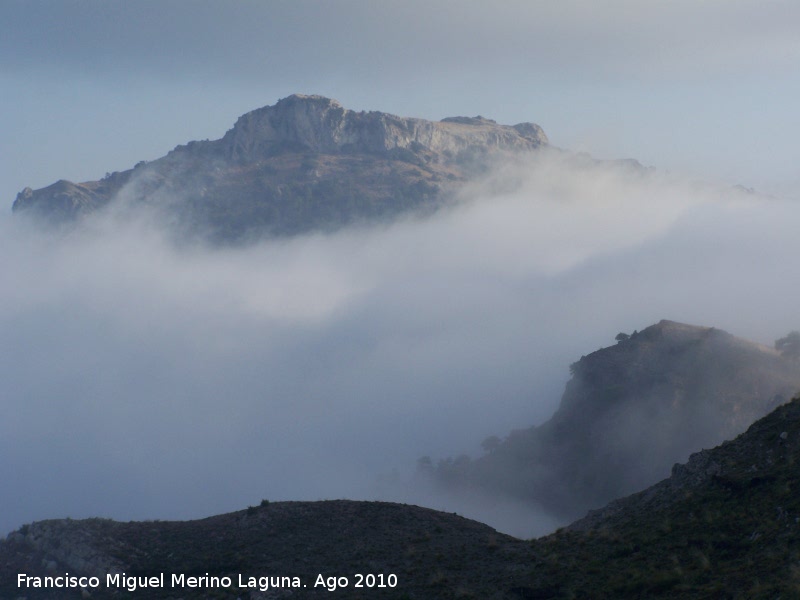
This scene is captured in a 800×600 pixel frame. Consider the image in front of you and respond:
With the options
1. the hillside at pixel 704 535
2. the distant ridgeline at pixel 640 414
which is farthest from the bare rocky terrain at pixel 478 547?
the distant ridgeline at pixel 640 414

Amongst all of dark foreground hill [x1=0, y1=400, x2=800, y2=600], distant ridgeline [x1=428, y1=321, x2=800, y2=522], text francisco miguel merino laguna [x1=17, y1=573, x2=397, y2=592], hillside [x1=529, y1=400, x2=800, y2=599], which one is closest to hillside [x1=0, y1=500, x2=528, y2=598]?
dark foreground hill [x1=0, y1=400, x2=800, y2=600]

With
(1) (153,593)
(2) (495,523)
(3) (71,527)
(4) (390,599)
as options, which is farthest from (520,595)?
(2) (495,523)

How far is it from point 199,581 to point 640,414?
75.8 metres

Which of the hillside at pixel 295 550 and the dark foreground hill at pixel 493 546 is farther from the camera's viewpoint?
the hillside at pixel 295 550

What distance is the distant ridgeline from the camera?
88.8 m

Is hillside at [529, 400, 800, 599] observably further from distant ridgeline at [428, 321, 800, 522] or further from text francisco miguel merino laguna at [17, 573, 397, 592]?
distant ridgeline at [428, 321, 800, 522]

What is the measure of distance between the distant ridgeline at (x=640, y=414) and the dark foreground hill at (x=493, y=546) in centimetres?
5937

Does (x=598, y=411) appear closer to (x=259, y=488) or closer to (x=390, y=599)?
(x=390, y=599)

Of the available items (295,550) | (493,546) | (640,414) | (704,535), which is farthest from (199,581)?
(640,414)

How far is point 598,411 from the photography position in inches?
3915

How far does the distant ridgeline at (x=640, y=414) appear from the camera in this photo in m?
88.8

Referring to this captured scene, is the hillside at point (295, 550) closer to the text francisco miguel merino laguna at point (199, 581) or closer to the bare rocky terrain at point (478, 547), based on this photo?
the bare rocky terrain at point (478, 547)

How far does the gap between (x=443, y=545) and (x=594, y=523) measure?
5.79 metres

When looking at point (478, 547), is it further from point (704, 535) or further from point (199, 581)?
point (199, 581)
